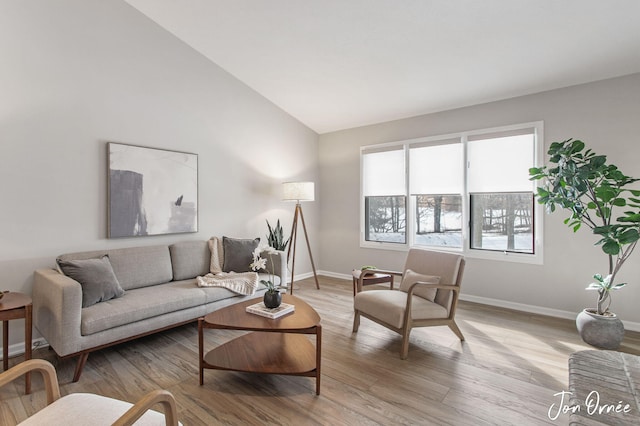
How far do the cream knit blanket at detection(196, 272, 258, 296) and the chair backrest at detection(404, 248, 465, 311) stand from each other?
173 cm

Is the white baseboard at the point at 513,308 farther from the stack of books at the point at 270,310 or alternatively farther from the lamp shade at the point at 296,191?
the lamp shade at the point at 296,191

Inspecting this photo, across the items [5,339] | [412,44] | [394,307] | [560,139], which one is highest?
[412,44]

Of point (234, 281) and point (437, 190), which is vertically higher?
point (437, 190)

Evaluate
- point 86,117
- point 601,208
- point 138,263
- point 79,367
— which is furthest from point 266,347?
point 601,208

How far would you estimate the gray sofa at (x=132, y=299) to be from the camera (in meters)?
2.37

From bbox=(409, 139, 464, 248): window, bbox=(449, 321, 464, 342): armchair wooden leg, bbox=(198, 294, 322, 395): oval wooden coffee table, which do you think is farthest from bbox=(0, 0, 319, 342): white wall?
bbox=(449, 321, 464, 342): armchair wooden leg

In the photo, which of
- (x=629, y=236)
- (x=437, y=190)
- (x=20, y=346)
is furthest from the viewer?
(x=437, y=190)

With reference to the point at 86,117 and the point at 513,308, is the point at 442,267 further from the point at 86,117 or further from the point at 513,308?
the point at 86,117

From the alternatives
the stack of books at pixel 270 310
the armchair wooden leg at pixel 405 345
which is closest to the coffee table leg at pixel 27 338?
the stack of books at pixel 270 310

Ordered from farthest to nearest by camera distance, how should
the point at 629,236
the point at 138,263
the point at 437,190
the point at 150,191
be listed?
the point at 437,190, the point at 150,191, the point at 138,263, the point at 629,236

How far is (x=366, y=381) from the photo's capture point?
7.84 feet

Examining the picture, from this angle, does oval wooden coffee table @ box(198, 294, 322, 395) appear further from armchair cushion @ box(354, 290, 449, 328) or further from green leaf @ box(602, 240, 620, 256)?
green leaf @ box(602, 240, 620, 256)

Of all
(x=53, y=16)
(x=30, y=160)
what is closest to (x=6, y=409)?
(x=30, y=160)

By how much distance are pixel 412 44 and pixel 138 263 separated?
369 centimetres
